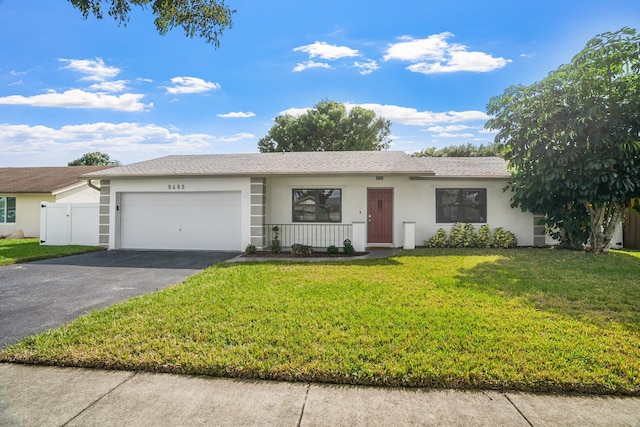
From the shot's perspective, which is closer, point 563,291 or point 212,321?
point 212,321

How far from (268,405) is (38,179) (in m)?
22.5

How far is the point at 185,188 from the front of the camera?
12891mm

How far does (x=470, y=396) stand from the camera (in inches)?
121

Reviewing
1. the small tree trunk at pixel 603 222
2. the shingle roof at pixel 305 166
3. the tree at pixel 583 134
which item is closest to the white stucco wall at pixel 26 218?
the shingle roof at pixel 305 166

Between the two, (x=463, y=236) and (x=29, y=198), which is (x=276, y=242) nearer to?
(x=463, y=236)

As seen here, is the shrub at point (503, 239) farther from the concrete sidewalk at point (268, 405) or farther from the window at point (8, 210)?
the window at point (8, 210)

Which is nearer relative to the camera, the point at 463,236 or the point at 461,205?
the point at 463,236

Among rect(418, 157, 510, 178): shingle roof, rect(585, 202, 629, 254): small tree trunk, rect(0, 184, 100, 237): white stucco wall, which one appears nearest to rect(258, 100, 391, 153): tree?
rect(418, 157, 510, 178): shingle roof

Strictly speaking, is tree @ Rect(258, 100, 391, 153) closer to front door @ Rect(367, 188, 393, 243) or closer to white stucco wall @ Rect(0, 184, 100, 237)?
white stucco wall @ Rect(0, 184, 100, 237)

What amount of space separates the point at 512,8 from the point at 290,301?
837 centimetres

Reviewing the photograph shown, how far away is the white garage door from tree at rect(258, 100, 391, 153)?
19.7 meters

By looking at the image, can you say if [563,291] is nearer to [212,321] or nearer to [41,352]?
[212,321]

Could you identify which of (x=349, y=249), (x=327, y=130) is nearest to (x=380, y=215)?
(x=349, y=249)

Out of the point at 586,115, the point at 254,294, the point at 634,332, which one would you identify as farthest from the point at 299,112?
the point at 634,332
